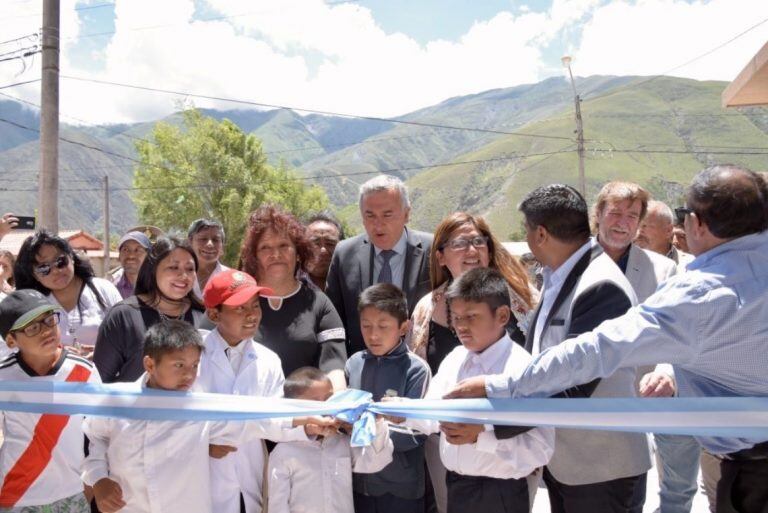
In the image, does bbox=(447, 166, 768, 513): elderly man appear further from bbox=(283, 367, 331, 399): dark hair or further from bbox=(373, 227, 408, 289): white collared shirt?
bbox=(373, 227, 408, 289): white collared shirt

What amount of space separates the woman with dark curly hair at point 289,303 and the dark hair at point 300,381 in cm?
23

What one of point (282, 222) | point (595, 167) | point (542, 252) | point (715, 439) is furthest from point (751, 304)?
point (595, 167)

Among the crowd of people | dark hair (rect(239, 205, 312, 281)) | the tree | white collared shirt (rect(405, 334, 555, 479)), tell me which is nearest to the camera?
the crowd of people

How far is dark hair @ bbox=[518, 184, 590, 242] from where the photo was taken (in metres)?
2.86

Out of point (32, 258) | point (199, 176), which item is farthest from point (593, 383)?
point (199, 176)

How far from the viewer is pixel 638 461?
9.27 feet

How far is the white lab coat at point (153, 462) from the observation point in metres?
3.09

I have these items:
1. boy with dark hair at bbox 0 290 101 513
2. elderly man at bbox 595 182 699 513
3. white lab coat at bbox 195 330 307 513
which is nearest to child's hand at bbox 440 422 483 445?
white lab coat at bbox 195 330 307 513

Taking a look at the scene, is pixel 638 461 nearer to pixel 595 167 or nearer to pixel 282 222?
pixel 282 222

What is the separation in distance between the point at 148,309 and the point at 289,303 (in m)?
0.83

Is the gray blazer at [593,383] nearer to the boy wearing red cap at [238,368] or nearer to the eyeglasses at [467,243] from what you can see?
the eyeglasses at [467,243]

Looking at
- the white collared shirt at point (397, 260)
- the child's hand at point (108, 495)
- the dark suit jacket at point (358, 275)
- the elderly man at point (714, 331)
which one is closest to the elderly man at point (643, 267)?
the dark suit jacket at point (358, 275)

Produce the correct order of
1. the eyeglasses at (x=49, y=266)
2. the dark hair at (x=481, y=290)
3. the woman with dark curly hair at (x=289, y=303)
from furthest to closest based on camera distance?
the eyeglasses at (x=49, y=266), the woman with dark curly hair at (x=289, y=303), the dark hair at (x=481, y=290)

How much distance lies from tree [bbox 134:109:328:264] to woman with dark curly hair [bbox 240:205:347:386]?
1376 inches
